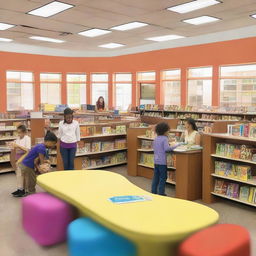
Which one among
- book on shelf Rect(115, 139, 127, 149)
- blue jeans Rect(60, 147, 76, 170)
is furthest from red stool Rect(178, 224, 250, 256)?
book on shelf Rect(115, 139, 127, 149)

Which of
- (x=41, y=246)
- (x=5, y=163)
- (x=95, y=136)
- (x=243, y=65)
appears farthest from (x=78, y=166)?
(x=243, y=65)

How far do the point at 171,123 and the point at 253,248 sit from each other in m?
4.80

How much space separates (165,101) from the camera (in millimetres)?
15352

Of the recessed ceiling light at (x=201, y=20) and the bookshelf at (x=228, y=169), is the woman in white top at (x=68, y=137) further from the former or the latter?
the recessed ceiling light at (x=201, y=20)

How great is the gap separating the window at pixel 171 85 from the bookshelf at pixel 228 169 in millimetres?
8320

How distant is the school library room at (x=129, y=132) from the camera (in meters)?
3.61

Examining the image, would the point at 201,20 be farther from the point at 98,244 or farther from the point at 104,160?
the point at 98,244

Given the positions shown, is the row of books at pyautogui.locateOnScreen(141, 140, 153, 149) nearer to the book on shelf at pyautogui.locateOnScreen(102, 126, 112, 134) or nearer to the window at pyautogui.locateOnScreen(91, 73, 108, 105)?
the book on shelf at pyautogui.locateOnScreen(102, 126, 112, 134)

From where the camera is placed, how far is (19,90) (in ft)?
53.2

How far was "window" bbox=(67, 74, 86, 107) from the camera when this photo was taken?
1747cm

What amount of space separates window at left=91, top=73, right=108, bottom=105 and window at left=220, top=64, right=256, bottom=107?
21.9ft

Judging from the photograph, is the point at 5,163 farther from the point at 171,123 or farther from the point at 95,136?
the point at 171,123

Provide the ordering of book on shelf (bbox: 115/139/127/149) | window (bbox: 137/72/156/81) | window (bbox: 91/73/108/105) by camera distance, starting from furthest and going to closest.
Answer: window (bbox: 91/73/108/105) < window (bbox: 137/72/156/81) < book on shelf (bbox: 115/139/127/149)

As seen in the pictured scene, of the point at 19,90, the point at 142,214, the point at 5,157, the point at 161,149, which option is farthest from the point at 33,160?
the point at 19,90
